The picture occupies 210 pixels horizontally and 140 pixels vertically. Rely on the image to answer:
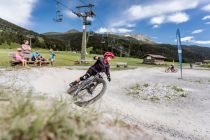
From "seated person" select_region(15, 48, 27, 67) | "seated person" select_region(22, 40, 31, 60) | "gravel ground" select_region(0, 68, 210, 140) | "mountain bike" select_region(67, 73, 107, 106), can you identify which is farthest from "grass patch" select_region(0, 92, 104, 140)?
"seated person" select_region(22, 40, 31, 60)

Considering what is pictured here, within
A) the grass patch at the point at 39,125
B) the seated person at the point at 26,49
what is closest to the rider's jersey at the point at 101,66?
the grass patch at the point at 39,125

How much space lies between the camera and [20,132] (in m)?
3.07

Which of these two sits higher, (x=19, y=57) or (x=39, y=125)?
(x=19, y=57)

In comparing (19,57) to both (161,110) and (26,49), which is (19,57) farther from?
(161,110)

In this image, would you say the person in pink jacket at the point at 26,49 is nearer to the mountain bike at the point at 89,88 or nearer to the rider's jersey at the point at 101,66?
the rider's jersey at the point at 101,66

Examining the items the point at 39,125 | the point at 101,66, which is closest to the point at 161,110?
the point at 101,66

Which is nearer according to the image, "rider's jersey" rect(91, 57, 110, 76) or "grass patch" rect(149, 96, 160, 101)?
"rider's jersey" rect(91, 57, 110, 76)

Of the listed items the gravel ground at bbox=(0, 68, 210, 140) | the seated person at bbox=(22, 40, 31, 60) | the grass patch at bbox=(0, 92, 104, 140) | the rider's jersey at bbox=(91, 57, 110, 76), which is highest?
the seated person at bbox=(22, 40, 31, 60)

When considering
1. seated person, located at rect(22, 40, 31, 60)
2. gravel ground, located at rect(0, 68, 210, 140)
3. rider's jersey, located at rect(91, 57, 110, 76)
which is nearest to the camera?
gravel ground, located at rect(0, 68, 210, 140)

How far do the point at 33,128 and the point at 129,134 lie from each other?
1661 millimetres

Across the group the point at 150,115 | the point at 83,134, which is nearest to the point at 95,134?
the point at 83,134

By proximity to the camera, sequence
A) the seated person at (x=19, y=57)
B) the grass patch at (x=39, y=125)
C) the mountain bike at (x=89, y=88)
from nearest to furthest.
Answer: the grass patch at (x=39, y=125) → the mountain bike at (x=89, y=88) → the seated person at (x=19, y=57)

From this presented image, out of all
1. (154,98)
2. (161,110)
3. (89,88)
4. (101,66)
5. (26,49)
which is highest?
(26,49)

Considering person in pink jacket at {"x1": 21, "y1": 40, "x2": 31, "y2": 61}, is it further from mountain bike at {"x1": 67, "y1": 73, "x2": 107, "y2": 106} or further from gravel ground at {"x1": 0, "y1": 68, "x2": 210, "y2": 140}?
mountain bike at {"x1": 67, "y1": 73, "x2": 107, "y2": 106}
